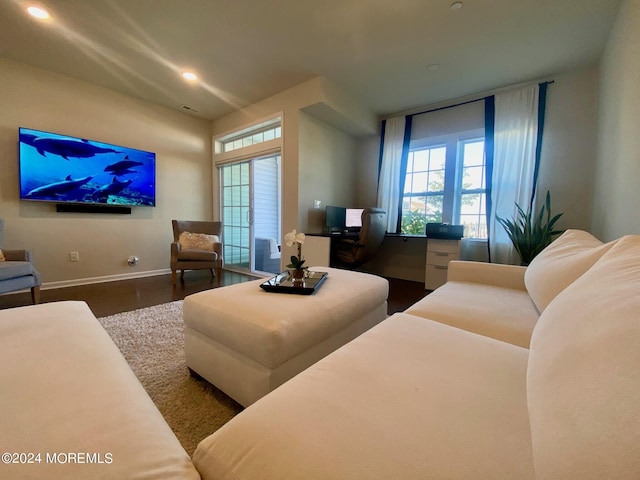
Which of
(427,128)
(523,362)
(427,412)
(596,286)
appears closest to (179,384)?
(427,412)

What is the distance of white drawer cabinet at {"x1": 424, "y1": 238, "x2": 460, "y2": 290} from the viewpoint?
3.22 meters

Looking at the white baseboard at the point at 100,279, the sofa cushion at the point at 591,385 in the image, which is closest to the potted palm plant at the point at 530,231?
the sofa cushion at the point at 591,385

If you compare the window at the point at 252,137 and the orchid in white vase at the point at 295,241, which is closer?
the orchid in white vase at the point at 295,241

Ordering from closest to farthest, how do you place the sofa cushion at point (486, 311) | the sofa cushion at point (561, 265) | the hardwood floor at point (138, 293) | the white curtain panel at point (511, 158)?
the sofa cushion at point (561, 265) < the sofa cushion at point (486, 311) < the hardwood floor at point (138, 293) < the white curtain panel at point (511, 158)

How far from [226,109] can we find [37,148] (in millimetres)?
2291

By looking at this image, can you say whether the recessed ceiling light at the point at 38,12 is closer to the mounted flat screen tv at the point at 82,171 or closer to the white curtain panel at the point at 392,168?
the mounted flat screen tv at the point at 82,171

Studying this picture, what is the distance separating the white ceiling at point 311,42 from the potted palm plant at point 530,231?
60.5 inches

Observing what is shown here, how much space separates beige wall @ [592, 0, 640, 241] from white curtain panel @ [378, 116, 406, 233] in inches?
82.3

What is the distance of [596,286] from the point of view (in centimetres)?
63

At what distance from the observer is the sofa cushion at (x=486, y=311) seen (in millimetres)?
1068

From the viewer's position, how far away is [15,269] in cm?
219

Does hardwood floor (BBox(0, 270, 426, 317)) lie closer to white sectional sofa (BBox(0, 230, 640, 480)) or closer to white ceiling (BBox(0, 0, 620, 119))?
white sectional sofa (BBox(0, 230, 640, 480))

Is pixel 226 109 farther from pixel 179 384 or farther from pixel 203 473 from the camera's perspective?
pixel 203 473

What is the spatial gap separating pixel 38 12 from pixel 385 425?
3.78 m
